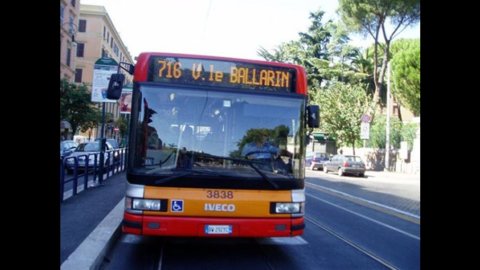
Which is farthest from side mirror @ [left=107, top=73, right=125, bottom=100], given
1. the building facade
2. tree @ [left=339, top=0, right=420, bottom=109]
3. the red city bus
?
the building facade

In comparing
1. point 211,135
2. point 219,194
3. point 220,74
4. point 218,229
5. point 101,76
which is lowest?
point 218,229

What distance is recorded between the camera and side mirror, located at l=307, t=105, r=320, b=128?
6613 mm

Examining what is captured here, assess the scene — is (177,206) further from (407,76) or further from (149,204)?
(407,76)

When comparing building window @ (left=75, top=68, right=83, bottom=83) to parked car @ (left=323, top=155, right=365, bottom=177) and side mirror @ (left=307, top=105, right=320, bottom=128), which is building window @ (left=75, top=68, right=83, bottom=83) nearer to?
parked car @ (left=323, top=155, right=365, bottom=177)

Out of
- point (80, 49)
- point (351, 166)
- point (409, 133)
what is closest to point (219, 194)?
point (351, 166)

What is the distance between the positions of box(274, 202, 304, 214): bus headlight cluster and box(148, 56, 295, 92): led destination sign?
147 cm

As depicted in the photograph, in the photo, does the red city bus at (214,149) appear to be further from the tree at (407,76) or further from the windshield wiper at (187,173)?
the tree at (407,76)

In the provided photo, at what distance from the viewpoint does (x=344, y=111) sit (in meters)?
41.2

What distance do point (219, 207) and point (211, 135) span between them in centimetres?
88

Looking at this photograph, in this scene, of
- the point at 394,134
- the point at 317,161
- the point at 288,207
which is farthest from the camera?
the point at 317,161

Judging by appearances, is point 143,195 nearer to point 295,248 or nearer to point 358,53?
point 295,248

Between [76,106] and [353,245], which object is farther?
[76,106]
